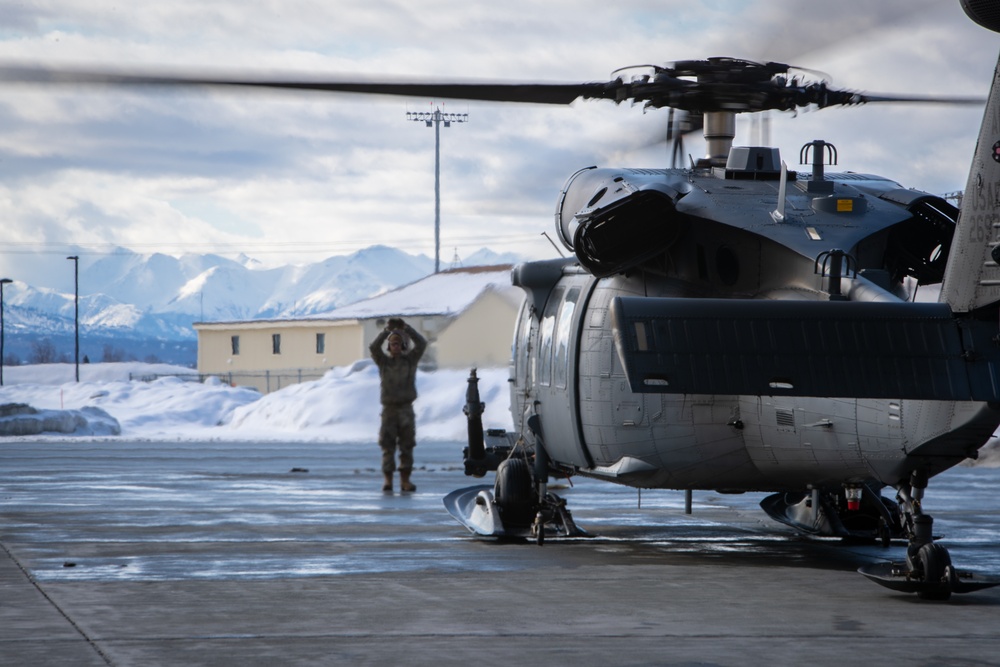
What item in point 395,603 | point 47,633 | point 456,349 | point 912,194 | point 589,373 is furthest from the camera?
point 456,349

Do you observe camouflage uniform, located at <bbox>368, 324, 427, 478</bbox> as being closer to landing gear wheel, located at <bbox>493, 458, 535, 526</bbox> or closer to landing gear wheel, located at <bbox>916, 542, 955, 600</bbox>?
landing gear wheel, located at <bbox>493, 458, 535, 526</bbox>

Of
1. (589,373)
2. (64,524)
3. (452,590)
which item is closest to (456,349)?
(64,524)

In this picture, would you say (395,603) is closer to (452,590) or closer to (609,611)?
(452,590)

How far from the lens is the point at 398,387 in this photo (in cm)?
1792

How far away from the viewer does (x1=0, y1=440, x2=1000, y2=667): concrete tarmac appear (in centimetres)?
670

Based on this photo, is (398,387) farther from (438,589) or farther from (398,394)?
(438,589)

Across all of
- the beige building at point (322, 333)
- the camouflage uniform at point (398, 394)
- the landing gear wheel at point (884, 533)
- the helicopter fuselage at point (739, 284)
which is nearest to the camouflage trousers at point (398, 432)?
the camouflage uniform at point (398, 394)

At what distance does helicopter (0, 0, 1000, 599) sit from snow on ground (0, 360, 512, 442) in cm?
2292

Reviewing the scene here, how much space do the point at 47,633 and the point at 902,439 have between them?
5128 millimetres

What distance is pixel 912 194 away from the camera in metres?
10.3

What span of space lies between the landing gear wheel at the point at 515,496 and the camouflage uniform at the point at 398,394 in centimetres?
528

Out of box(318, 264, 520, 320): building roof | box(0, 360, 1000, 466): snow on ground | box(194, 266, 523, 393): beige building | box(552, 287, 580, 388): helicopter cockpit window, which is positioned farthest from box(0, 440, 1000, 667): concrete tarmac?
box(318, 264, 520, 320): building roof

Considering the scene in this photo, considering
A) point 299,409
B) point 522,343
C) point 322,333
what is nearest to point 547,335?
point 522,343

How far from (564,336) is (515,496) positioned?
1.67 m
